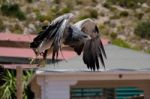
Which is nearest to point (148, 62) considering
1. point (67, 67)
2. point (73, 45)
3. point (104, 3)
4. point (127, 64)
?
point (127, 64)

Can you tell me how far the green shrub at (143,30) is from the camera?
39.5 meters

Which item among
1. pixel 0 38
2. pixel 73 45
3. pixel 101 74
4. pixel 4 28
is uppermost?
pixel 4 28

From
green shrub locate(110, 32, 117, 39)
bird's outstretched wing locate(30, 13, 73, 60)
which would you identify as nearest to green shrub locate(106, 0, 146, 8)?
green shrub locate(110, 32, 117, 39)

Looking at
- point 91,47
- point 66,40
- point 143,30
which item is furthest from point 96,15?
point 66,40

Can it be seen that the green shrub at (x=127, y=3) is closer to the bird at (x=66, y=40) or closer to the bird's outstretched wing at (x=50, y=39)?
the bird at (x=66, y=40)

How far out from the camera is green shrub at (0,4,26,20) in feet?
136

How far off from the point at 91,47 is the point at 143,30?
30.8 m

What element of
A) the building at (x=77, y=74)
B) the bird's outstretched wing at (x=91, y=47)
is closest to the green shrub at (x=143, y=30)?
the building at (x=77, y=74)

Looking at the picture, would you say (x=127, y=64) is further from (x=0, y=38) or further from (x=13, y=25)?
(x=13, y=25)

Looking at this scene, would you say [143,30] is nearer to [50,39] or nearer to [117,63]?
[117,63]

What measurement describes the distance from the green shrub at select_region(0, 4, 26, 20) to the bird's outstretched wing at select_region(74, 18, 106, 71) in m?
31.9

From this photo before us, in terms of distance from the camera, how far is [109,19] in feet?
141

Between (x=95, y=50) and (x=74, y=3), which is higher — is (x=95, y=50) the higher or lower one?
the lower one

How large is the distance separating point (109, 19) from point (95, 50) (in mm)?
33837
